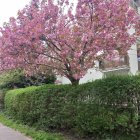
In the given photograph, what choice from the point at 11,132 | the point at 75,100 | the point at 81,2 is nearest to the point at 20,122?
the point at 11,132

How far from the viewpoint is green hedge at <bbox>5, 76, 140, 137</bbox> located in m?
10.0

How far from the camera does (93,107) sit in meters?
Answer: 10.9

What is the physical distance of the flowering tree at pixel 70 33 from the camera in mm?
11234

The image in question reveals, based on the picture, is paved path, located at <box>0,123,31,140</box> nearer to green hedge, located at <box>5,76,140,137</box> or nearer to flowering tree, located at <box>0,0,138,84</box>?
green hedge, located at <box>5,76,140,137</box>

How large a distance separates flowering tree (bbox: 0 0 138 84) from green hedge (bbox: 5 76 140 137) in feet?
2.51

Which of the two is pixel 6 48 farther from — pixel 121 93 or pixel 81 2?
pixel 121 93

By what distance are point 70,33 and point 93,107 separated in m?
2.48

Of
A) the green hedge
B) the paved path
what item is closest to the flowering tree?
the green hedge

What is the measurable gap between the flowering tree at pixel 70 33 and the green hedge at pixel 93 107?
764mm

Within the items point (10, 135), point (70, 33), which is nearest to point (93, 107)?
point (70, 33)

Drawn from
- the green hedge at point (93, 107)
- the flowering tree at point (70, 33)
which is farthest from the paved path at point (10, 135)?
the flowering tree at point (70, 33)

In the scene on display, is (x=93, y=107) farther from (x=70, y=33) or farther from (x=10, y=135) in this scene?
(x=10, y=135)

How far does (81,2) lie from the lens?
11.5 m

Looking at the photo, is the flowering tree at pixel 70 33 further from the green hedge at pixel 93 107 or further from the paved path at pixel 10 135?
the paved path at pixel 10 135
